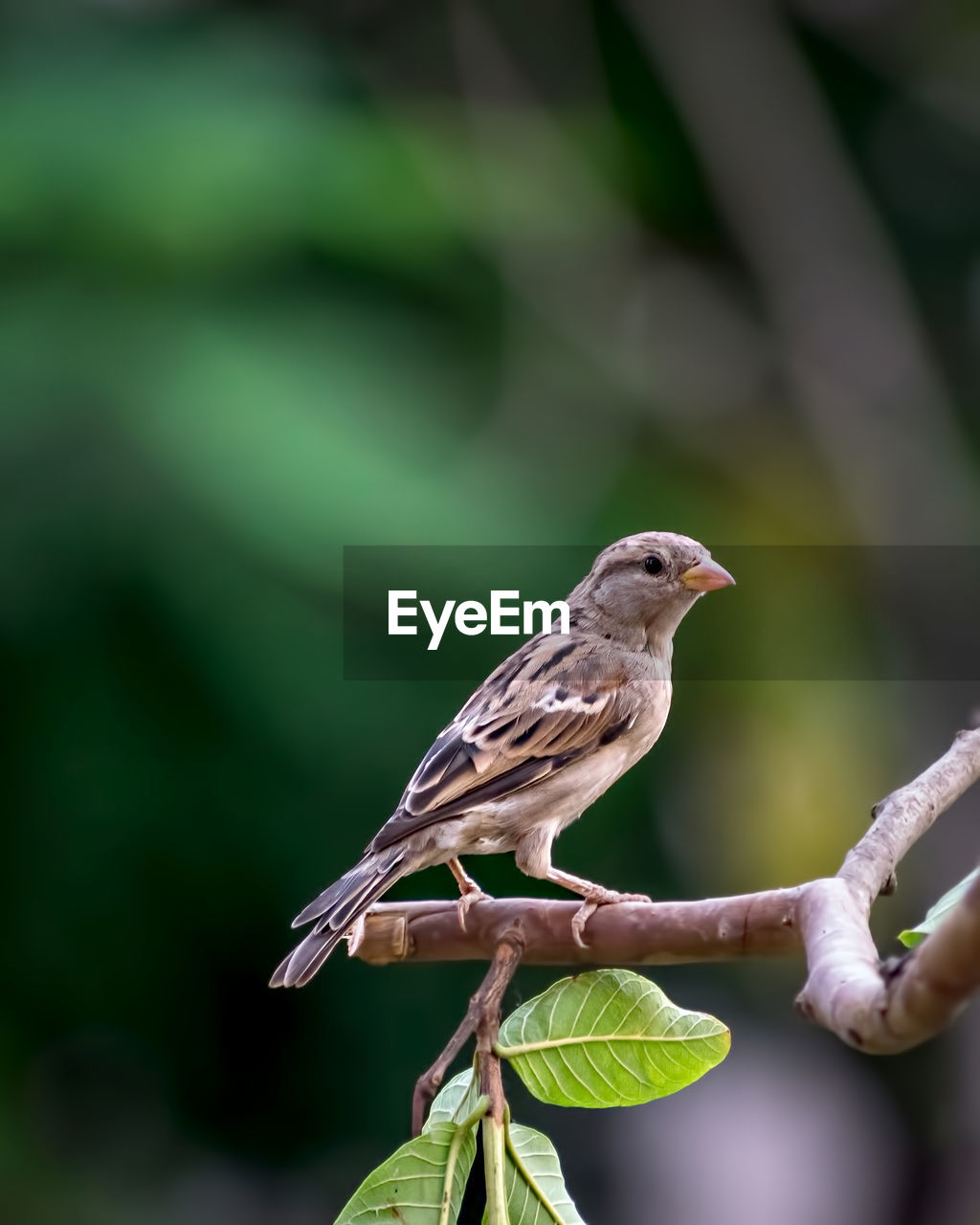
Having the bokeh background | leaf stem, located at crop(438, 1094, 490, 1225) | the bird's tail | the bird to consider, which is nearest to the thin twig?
leaf stem, located at crop(438, 1094, 490, 1225)

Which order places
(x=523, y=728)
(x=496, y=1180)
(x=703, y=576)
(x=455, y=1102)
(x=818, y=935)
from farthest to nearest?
1. (x=523, y=728)
2. (x=703, y=576)
3. (x=455, y=1102)
4. (x=496, y=1180)
5. (x=818, y=935)

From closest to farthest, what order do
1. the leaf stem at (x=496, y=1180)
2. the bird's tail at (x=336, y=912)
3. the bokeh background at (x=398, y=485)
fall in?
the leaf stem at (x=496, y=1180), the bird's tail at (x=336, y=912), the bokeh background at (x=398, y=485)

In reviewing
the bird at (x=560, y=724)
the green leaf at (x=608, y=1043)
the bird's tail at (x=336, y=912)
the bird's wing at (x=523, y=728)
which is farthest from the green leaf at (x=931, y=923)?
the bird's wing at (x=523, y=728)

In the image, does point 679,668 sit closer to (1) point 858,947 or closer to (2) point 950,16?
(1) point 858,947

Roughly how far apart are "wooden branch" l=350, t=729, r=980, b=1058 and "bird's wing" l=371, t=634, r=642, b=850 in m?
0.59

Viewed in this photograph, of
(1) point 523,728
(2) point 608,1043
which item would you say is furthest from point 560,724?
(2) point 608,1043

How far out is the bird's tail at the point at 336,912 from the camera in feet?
7.42

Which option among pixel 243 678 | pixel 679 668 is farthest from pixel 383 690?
pixel 679 668

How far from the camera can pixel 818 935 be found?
64.9 inches

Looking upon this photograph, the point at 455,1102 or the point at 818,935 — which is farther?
the point at 455,1102

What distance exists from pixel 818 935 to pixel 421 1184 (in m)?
0.60

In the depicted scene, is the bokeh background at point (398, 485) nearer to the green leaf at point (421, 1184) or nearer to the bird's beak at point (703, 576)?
the bird's beak at point (703, 576)

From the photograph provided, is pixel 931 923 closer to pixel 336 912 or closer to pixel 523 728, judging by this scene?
pixel 336 912

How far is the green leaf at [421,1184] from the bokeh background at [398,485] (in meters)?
2.88
